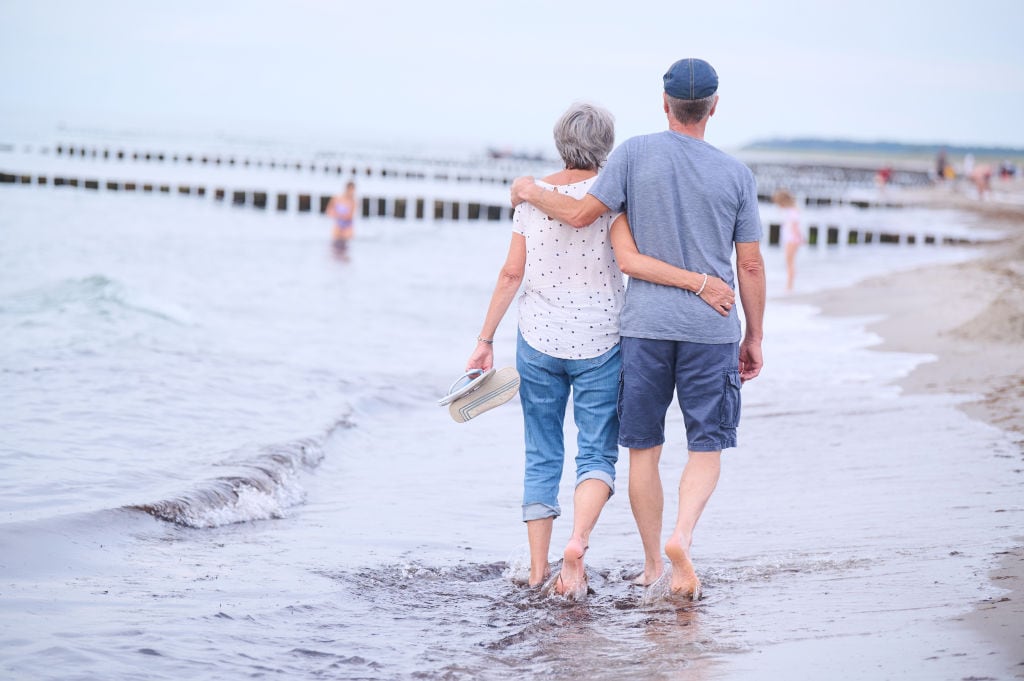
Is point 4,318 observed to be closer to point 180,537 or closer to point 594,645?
point 180,537

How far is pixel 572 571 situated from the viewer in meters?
3.96

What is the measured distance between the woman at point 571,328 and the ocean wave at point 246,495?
1.95 meters

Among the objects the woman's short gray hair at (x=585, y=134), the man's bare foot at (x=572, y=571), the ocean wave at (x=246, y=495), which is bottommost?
the ocean wave at (x=246, y=495)

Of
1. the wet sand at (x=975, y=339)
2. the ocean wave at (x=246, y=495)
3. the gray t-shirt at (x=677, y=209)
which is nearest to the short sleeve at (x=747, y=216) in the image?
the gray t-shirt at (x=677, y=209)

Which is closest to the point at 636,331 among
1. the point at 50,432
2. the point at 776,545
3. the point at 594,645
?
the point at 594,645

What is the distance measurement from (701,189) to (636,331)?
521mm

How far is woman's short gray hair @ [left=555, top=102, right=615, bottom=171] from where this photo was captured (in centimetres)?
388

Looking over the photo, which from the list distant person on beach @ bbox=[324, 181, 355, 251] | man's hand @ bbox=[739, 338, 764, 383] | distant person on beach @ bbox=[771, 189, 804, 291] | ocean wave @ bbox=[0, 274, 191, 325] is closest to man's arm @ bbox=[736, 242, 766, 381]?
man's hand @ bbox=[739, 338, 764, 383]

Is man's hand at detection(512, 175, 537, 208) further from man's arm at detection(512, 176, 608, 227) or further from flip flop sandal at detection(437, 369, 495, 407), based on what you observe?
flip flop sandal at detection(437, 369, 495, 407)

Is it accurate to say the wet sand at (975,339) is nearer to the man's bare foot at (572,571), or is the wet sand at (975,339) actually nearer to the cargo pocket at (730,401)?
the cargo pocket at (730,401)

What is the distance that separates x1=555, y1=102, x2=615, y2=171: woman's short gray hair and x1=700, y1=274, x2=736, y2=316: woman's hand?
604 mm

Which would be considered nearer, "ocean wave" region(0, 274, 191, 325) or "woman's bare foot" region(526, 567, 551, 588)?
"woman's bare foot" region(526, 567, 551, 588)

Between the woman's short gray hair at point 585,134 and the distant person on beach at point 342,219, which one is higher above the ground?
the woman's short gray hair at point 585,134

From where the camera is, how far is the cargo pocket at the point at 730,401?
3.80 meters
